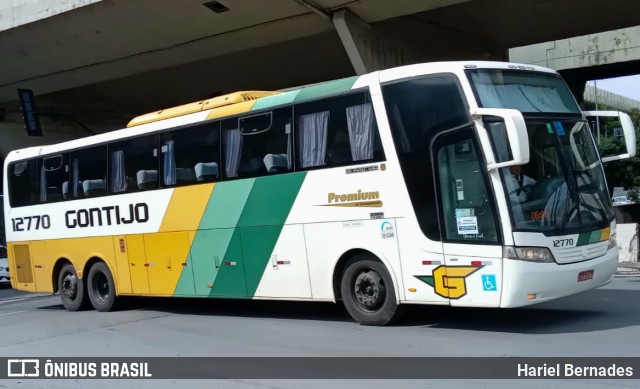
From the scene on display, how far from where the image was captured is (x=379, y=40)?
21.4 metres

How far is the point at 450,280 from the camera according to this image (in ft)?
28.9

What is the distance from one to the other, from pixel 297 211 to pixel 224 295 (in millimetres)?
2256

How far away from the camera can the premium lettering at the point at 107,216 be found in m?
13.2

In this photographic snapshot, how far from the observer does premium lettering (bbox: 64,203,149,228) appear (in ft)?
43.4

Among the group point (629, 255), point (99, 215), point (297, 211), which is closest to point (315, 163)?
point (297, 211)

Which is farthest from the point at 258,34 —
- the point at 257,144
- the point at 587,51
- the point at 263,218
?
the point at 587,51

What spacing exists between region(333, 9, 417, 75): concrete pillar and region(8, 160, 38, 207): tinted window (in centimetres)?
905

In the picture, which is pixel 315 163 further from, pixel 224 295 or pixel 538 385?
pixel 538 385

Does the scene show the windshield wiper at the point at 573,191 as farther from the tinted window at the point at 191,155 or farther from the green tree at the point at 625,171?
the green tree at the point at 625,171

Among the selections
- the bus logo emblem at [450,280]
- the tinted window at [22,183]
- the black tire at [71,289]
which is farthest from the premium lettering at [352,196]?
the tinted window at [22,183]

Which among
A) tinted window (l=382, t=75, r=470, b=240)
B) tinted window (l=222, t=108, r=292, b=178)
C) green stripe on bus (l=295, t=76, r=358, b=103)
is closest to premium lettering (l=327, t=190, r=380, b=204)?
tinted window (l=382, t=75, r=470, b=240)

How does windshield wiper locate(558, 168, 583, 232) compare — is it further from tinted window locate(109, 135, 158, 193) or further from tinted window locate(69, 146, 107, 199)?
tinted window locate(69, 146, 107, 199)

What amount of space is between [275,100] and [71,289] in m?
7.00

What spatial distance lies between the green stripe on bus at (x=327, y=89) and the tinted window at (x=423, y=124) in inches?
36.1
